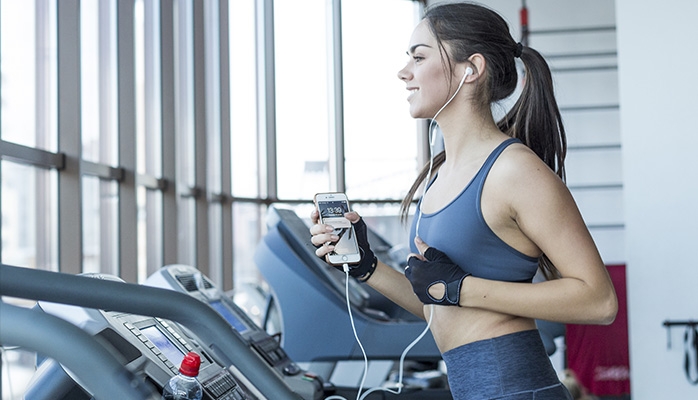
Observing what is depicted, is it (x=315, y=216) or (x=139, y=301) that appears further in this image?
(x=315, y=216)

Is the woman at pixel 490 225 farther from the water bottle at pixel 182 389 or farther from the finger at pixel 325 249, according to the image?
the water bottle at pixel 182 389

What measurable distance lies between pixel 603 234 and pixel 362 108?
2.33 meters

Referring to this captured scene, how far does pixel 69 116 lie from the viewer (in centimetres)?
301

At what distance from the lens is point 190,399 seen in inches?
54.7

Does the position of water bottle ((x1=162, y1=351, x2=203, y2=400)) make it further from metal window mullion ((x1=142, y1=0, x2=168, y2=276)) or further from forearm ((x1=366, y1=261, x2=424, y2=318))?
metal window mullion ((x1=142, y1=0, x2=168, y2=276))

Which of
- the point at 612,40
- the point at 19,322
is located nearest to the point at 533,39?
the point at 612,40

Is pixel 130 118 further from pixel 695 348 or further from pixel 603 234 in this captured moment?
pixel 603 234

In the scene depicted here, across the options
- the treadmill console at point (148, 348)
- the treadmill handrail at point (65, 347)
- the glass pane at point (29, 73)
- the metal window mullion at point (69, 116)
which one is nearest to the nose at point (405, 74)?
the treadmill console at point (148, 348)

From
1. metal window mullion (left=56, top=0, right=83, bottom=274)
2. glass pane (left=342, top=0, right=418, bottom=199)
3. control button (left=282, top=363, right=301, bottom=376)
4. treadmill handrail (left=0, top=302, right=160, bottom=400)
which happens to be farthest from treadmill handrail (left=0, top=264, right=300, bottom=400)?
glass pane (left=342, top=0, right=418, bottom=199)

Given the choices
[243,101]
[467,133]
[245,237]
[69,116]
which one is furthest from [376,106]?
[467,133]

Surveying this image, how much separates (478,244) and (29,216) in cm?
200

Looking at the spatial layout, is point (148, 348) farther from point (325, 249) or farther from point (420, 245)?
point (420, 245)

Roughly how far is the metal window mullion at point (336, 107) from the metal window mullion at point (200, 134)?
2.39 metres

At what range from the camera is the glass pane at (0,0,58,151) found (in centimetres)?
274
